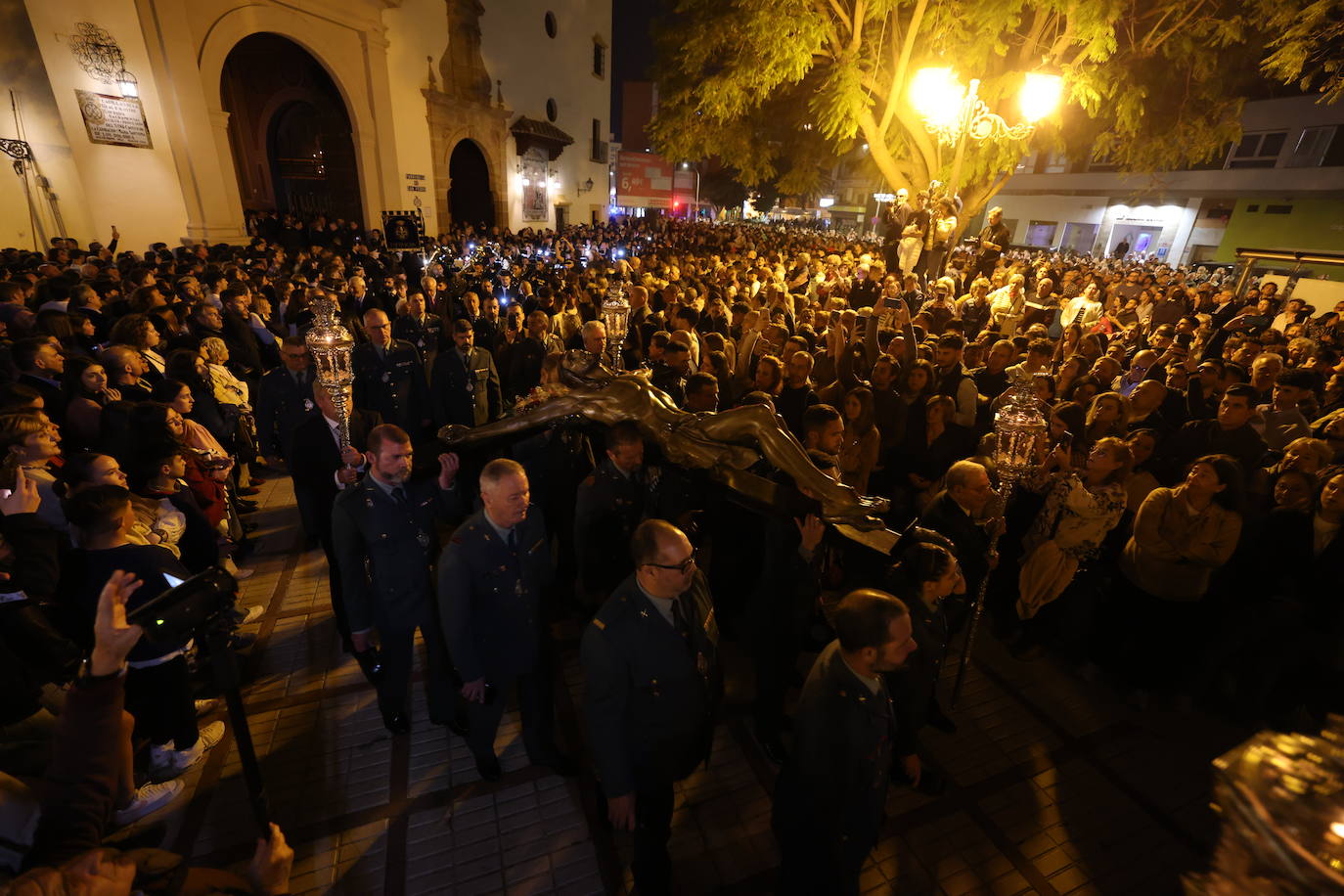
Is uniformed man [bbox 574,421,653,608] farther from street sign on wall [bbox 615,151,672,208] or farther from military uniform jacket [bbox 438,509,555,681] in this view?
street sign on wall [bbox 615,151,672,208]

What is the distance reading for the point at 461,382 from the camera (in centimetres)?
632

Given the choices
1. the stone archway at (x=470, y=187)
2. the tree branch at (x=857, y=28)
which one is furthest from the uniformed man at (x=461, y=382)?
the stone archway at (x=470, y=187)

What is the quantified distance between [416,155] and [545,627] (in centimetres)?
2197

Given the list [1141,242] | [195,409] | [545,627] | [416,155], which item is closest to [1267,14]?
[545,627]

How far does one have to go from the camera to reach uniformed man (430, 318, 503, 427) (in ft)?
20.6

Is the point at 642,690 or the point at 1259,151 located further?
the point at 1259,151

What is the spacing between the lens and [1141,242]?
35.8m

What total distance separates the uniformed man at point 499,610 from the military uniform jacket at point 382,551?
1.84ft

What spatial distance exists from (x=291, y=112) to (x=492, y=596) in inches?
961

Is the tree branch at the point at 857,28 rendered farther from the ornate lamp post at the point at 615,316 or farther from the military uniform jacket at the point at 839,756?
the military uniform jacket at the point at 839,756

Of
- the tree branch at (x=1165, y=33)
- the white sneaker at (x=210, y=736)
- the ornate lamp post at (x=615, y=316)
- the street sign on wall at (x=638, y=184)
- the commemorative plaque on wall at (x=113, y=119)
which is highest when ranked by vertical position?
the tree branch at (x=1165, y=33)

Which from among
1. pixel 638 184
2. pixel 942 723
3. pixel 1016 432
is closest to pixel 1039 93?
pixel 1016 432

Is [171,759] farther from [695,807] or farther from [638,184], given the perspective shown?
[638,184]

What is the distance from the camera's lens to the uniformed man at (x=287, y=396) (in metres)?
4.95
